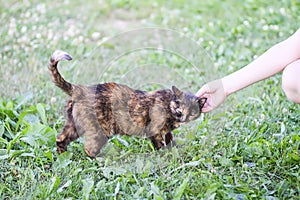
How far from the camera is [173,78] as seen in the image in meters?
3.97

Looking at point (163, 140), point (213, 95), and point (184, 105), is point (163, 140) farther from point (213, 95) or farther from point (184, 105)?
point (213, 95)

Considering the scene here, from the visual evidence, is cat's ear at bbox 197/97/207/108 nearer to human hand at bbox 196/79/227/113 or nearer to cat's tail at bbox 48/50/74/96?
human hand at bbox 196/79/227/113

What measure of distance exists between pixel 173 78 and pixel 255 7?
5.82ft

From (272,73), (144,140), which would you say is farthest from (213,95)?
(144,140)

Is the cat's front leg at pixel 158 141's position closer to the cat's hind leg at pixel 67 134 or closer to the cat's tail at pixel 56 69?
the cat's hind leg at pixel 67 134

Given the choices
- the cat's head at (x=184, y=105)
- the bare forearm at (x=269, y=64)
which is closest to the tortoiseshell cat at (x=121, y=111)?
the cat's head at (x=184, y=105)

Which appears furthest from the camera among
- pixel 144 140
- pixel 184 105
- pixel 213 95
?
pixel 144 140

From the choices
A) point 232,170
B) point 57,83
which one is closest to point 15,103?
point 57,83

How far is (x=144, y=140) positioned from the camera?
3.13 metres

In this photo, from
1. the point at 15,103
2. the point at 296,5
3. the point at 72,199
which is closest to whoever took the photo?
the point at 72,199

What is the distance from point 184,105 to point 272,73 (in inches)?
21.4

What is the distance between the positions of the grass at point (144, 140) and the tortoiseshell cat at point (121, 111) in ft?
0.49

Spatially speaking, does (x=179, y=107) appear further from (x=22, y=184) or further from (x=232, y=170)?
(x=22, y=184)

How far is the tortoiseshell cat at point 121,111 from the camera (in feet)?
9.41
